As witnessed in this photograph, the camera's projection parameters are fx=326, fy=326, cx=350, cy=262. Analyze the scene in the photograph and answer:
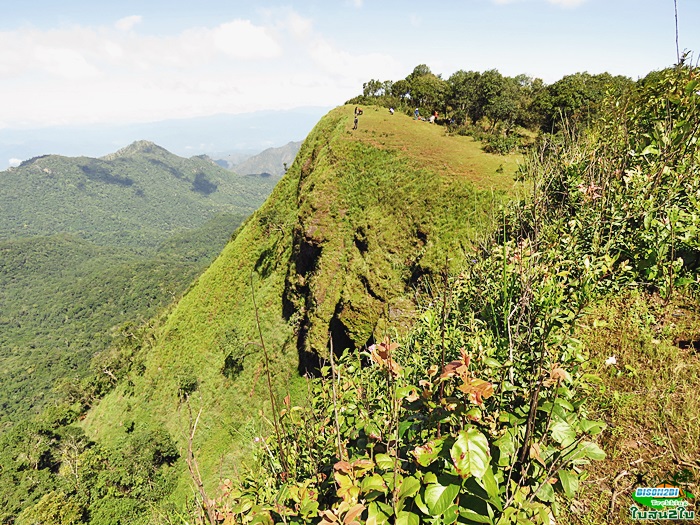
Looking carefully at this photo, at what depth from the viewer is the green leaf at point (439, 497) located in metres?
1.75

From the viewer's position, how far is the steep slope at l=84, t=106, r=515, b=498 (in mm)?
23422

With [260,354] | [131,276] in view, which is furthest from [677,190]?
[131,276]

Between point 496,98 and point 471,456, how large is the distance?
39.5m

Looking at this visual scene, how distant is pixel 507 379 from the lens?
9.07 ft

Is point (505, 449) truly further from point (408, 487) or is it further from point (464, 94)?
point (464, 94)

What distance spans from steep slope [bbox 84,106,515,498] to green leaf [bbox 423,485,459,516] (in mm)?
14570

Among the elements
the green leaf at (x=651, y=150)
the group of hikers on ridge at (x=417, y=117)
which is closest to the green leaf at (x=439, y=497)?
the green leaf at (x=651, y=150)

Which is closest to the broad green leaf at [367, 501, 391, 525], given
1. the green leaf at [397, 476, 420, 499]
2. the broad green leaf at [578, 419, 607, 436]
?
the green leaf at [397, 476, 420, 499]

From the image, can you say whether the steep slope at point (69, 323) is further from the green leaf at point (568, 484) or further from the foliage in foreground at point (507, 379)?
the green leaf at point (568, 484)

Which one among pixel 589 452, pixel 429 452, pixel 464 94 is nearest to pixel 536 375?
pixel 589 452

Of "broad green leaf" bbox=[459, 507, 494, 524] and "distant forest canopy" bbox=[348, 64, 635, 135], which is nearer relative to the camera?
"broad green leaf" bbox=[459, 507, 494, 524]

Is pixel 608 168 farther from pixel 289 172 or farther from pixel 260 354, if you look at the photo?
pixel 289 172

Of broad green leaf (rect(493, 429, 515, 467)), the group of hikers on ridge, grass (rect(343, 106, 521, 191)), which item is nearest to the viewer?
broad green leaf (rect(493, 429, 515, 467))

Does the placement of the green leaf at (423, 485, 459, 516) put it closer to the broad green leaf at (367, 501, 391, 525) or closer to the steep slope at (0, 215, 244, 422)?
the broad green leaf at (367, 501, 391, 525)
